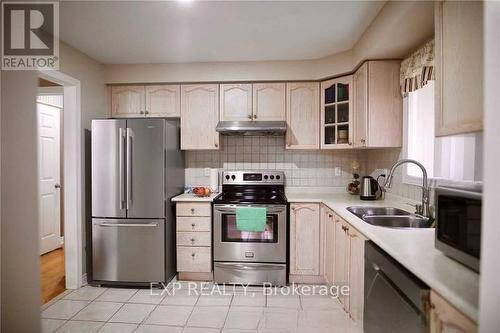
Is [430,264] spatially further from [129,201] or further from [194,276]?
[129,201]

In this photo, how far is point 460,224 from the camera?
1086mm

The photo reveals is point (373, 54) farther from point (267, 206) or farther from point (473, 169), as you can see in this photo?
point (267, 206)

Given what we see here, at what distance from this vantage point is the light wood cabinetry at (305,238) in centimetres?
274

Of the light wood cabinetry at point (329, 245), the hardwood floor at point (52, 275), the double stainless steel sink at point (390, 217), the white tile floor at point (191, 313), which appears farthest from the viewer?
the hardwood floor at point (52, 275)

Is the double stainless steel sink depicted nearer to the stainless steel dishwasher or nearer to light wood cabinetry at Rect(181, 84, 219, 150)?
the stainless steel dishwasher

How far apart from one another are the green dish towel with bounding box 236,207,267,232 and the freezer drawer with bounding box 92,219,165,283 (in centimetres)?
79

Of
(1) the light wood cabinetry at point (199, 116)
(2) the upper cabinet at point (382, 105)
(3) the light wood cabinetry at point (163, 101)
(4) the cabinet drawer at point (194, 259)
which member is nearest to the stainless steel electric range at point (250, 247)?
A: (4) the cabinet drawer at point (194, 259)

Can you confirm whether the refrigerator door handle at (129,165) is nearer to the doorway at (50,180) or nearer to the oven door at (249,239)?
the oven door at (249,239)

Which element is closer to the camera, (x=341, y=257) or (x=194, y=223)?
(x=341, y=257)

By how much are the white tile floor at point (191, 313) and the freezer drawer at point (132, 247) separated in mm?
172

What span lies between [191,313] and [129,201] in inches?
47.4

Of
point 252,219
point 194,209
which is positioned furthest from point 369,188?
point 194,209

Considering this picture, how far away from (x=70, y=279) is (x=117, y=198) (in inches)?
37.3

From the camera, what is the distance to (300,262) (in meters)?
2.75
